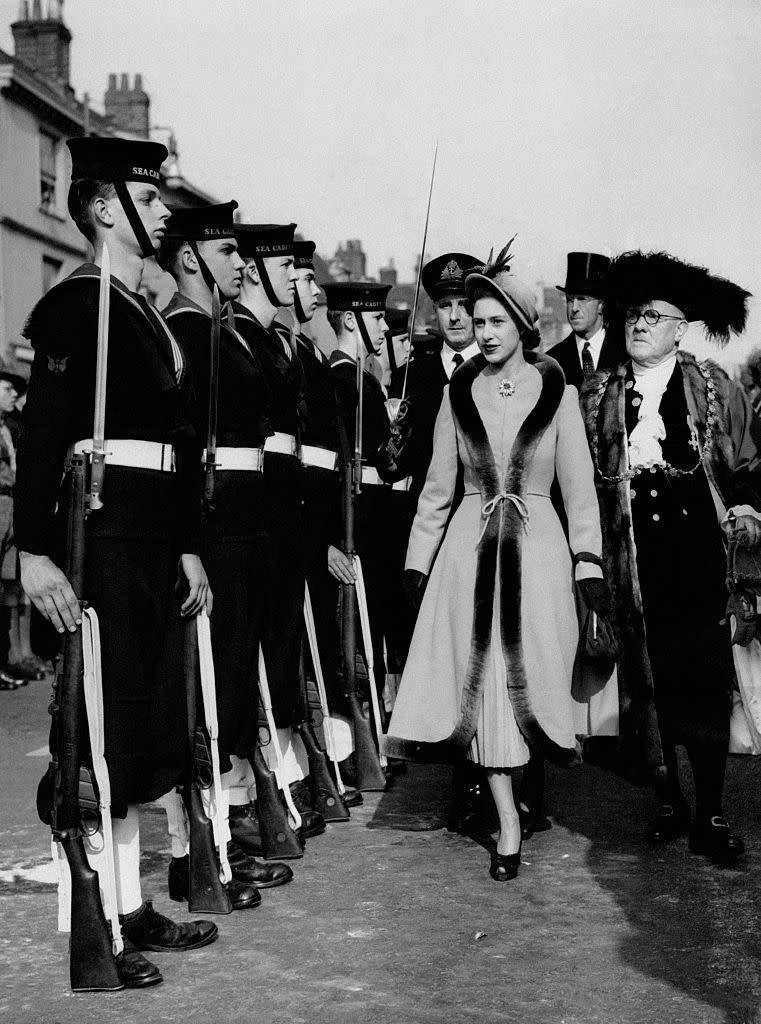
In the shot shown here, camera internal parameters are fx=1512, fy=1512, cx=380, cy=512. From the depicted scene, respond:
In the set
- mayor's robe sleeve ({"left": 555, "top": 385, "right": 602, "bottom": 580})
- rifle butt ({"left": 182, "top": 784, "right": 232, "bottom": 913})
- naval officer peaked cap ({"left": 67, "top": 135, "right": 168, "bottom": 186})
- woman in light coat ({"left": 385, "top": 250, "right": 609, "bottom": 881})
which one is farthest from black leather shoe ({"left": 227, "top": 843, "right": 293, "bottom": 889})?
naval officer peaked cap ({"left": 67, "top": 135, "right": 168, "bottom": 186})

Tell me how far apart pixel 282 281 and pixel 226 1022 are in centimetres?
322

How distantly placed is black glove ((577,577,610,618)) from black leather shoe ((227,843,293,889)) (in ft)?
4.84

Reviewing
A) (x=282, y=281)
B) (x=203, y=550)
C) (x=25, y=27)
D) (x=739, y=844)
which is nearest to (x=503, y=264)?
(x=282, y=281)

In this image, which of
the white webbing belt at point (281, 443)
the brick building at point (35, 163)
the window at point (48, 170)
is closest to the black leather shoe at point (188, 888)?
the white webbing belt at point (281, 443)

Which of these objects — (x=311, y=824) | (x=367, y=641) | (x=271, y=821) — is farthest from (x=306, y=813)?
(x=367, y=641)

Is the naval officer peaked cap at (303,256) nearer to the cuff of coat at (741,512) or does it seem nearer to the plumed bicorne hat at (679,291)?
the plumed bicorne hat at (679,291)

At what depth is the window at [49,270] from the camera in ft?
96.7

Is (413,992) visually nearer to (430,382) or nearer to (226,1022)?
(226,1022)

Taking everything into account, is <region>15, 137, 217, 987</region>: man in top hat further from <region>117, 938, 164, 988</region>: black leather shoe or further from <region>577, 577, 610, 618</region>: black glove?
<region>577, 577, 610, 618</region>: black glove

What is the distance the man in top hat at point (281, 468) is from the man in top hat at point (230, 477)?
20 centimetres

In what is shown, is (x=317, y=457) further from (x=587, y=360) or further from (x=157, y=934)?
(x=157, y=934)

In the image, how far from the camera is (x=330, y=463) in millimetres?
6871

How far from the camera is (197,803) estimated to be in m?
4.89

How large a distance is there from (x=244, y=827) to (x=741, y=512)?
2.33 metres
